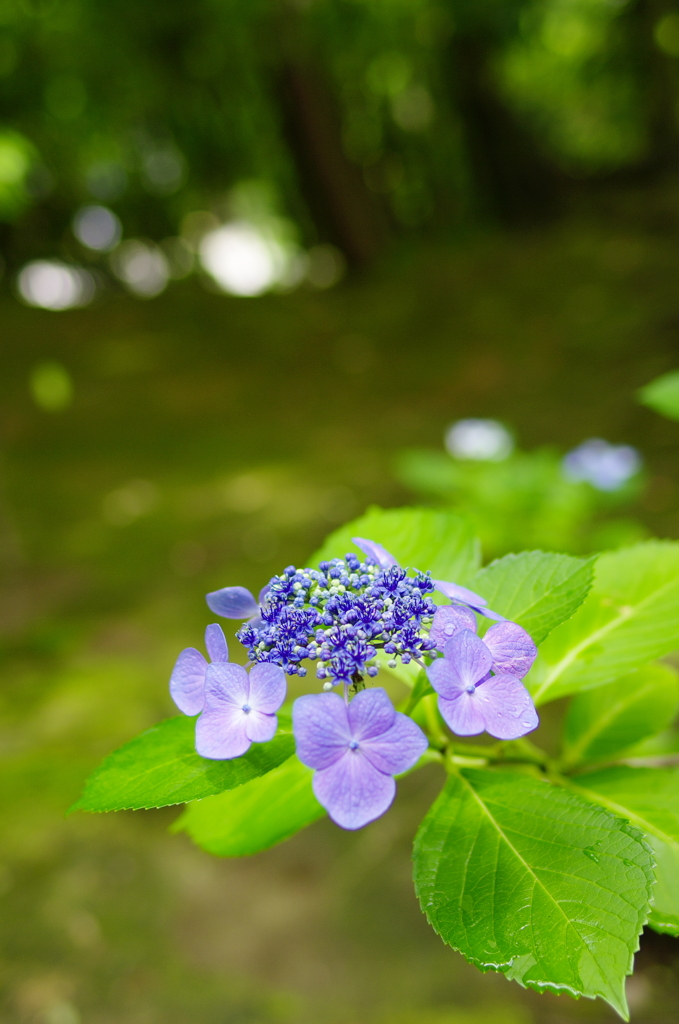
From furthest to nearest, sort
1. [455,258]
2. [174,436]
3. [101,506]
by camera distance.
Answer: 1. [455,258]
2. [174,436]
3. [101,506]

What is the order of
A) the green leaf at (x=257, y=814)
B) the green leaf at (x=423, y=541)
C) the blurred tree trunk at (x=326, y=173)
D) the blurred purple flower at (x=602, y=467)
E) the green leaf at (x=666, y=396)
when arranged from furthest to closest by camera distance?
the blurred tree trunk at (x=326, y=173) → the blurred purple flower at (x=602, y=467) → the green leaf at (x=666, y=396) → the green leaf at (x=423, y=541) → the green leaf at (x=257, y=814)

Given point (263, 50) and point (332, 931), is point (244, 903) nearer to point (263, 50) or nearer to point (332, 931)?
point (332, 931)

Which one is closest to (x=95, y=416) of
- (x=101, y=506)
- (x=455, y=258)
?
(x=101, y=506)

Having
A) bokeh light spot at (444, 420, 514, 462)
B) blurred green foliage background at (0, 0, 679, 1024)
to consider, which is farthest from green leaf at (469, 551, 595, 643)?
bokeh light spot at (444, 420, 514, 462)

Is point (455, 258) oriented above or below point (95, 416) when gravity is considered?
above

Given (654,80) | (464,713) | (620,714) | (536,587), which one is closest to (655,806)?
(620,714)

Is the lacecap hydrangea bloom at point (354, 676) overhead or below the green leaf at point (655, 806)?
overhead

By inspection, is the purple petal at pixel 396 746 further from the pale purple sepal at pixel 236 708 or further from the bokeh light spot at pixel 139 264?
the bokeh light spot at pixel 139 264

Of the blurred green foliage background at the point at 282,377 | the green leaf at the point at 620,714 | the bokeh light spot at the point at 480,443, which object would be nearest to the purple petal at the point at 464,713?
the green leaf at the point at 620,714
